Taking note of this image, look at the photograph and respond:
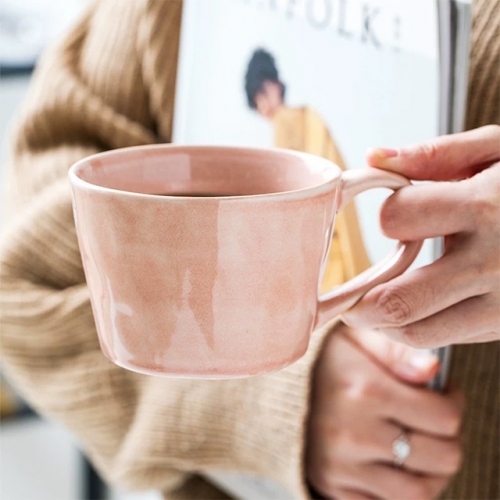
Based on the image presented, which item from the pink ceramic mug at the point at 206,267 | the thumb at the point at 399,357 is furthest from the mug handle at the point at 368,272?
the thumb at the point at 399,357

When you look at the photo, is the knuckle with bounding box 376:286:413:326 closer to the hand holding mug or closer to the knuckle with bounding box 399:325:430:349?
the knuckle with bounding box 399:325:430:349

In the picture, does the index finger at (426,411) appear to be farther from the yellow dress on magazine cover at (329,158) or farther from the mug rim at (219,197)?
the mug rim at (219,197)

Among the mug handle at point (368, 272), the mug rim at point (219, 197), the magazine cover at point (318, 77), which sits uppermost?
the magazine cover at point (318, 77)

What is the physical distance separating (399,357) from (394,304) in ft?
0.45

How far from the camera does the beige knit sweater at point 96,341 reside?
507 mm

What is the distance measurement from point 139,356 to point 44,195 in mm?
384

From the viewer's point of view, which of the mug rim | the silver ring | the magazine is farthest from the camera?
the silver ring

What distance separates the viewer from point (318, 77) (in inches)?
17.3

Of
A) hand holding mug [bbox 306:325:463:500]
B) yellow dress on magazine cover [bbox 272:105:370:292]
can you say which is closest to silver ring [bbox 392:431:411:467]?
hand holding mug [bbox 306:325:463:500]

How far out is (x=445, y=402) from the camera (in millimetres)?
469

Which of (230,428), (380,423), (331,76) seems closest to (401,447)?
(380,423)

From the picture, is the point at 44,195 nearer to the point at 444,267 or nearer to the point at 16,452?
the point at 444,267

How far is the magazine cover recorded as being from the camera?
39 centimetres

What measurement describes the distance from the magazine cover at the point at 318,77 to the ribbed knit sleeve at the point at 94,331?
13cm
